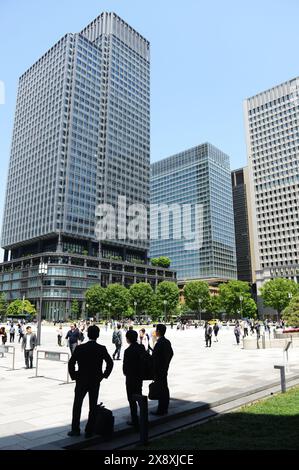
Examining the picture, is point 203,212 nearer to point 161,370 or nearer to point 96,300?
point 96,300

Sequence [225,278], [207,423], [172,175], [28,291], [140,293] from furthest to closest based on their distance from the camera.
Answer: [172,175], [225,278], [28,291], [140,293], [207,423]

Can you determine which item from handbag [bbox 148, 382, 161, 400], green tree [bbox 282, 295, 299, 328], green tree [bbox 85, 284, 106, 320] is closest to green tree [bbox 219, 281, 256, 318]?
green tree [bbox 85, 284, 106, 320]

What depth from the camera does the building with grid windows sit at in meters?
172

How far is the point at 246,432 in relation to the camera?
6648mm

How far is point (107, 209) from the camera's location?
119375 millimetres

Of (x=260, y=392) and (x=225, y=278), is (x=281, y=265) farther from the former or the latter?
(x=260, y=392)

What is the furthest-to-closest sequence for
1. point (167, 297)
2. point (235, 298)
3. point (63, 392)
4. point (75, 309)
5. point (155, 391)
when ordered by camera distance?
point (167, 297) < point (235, 298) < point (75, 309) < point (63, 392) < point (155, 391)

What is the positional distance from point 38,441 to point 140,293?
311 feet

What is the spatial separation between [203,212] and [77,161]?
79.4 m

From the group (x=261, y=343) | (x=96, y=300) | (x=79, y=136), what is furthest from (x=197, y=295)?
(x=261, y=343)

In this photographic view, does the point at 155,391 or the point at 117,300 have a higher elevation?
the point at 117,300

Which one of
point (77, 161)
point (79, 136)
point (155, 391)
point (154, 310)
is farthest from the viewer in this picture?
point (79, 136)

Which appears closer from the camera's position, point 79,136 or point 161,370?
point 161,370

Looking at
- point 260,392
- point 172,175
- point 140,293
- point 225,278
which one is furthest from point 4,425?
point 172,175
